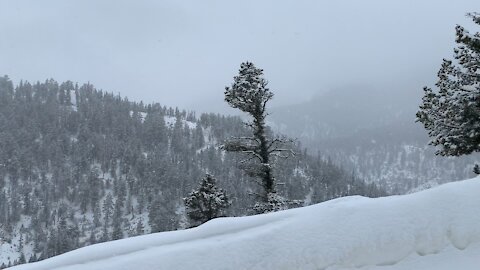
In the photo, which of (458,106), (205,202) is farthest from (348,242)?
(205,202)

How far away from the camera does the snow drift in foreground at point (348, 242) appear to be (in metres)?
5.05

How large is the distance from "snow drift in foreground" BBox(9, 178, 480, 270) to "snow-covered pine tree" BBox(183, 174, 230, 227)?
1888cm

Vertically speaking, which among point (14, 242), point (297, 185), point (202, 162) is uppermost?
point (202, 162)

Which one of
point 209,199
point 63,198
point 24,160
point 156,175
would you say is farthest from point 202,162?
point 209,199

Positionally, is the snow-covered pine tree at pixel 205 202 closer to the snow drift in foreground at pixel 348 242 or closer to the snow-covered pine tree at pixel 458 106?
the snow-covered pine tree at pixel 458 106

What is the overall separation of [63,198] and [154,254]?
19457cm

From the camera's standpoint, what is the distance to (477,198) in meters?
5.32

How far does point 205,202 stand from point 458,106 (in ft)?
47.9

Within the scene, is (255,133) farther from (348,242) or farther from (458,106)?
(348,242)

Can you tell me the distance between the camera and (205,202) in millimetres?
24391

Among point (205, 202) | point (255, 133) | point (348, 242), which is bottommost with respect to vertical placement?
point (205, 202)

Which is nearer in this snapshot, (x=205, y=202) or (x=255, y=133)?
(x=255, y=133)

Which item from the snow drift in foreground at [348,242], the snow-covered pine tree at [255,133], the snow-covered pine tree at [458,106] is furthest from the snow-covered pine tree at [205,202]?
the snow drift in foreground at [348,242]

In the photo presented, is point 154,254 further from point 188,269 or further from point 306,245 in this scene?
point 306,245
